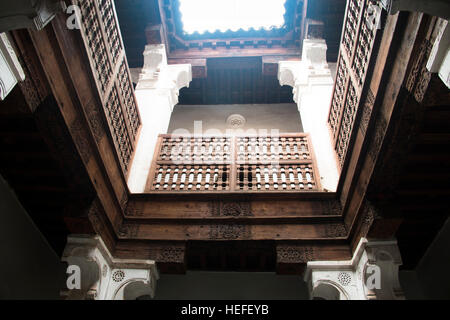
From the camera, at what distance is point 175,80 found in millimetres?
6609

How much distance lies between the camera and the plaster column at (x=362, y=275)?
10.7 feet

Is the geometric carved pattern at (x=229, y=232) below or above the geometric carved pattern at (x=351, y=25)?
below

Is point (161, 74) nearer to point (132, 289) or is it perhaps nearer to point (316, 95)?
point (316, 95)

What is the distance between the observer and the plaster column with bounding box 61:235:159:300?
333cm

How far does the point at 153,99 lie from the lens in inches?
236

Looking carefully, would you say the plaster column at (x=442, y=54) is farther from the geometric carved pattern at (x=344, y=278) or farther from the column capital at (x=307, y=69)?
the column capital at (x=307, y=69)

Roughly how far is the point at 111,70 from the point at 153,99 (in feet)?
7.07

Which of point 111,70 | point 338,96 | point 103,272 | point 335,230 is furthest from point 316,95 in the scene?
point 103,272

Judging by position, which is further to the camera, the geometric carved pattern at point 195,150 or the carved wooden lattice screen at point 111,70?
the geometric carved pattern at point 195,150

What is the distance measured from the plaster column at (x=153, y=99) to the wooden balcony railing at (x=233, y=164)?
118mm

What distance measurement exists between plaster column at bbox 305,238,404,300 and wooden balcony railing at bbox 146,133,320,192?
976 millimetres

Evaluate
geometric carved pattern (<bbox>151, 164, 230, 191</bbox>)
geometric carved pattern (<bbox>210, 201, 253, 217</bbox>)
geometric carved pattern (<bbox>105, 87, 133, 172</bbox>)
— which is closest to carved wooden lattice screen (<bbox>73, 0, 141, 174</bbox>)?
geometric carved pattern (<bbox>105, 87, 133, 172</bbox>)

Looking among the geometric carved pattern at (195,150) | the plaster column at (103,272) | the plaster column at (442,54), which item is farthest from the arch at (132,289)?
the plaster column at (442,54)
